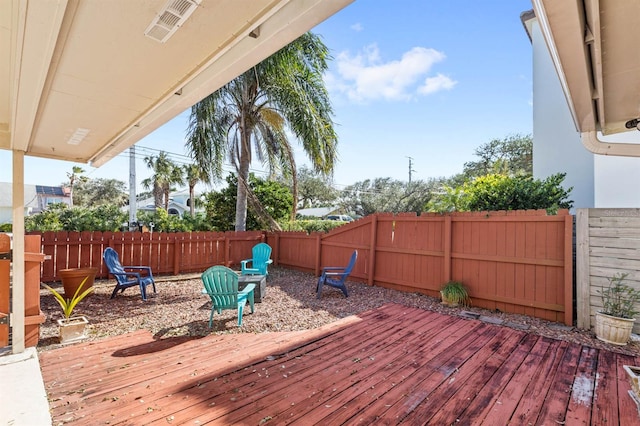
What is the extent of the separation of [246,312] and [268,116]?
6.65 meters

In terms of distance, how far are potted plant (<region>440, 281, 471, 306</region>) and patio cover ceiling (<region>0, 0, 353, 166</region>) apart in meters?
4.65

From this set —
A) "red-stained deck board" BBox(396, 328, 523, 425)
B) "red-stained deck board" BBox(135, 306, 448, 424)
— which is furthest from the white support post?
"red-stained deck board" BBox(396, 328, 523, 425)

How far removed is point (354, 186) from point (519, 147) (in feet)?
50.9

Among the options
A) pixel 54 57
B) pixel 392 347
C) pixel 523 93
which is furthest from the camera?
pixel 523 93

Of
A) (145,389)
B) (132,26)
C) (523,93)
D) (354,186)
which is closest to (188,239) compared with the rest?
(145,389)

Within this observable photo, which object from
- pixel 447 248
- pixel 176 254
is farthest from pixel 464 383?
pixel 176 254

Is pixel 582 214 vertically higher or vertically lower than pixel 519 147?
lower

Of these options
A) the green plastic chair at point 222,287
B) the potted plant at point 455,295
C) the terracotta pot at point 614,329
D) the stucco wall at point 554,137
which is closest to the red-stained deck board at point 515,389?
the terracotta pot at point 614,329

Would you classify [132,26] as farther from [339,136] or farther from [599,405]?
[339,136]

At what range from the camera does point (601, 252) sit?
3803 mm

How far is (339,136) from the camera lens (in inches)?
364

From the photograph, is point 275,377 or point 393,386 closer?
point 393,386

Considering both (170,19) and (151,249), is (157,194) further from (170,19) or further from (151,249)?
(170,19)

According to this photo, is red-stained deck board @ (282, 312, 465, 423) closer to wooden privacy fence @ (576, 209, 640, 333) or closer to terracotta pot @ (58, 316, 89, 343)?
wooden privacy fence @ (576, 209, 640, 333)
